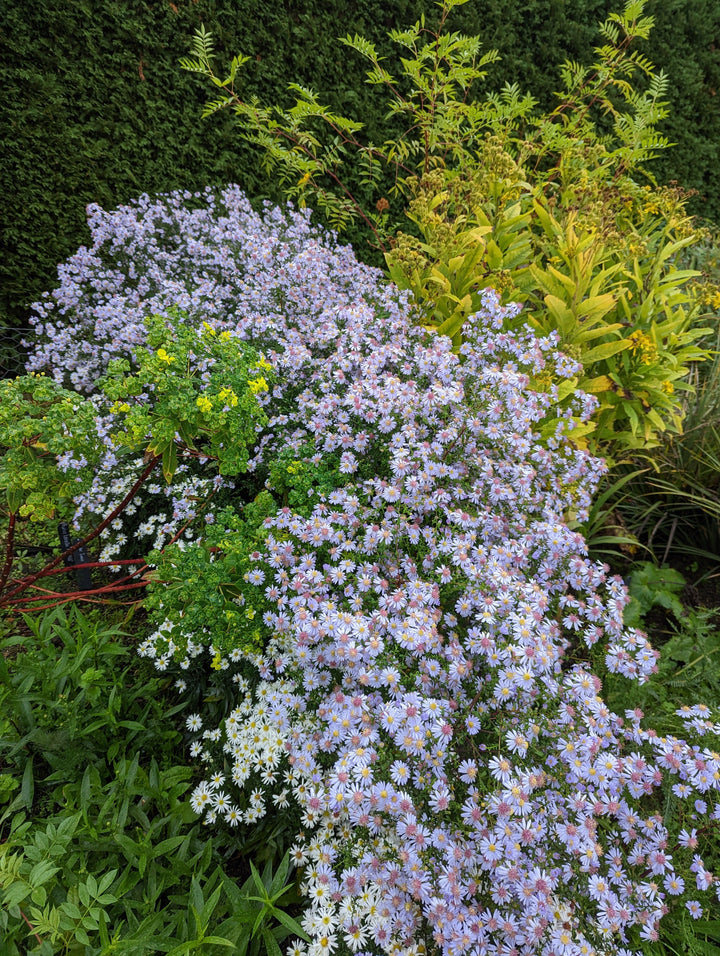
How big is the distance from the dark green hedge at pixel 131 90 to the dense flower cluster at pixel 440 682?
3.00m

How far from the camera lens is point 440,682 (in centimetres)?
154

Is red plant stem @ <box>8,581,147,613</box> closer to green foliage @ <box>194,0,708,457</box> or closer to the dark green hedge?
green foliage @ <box>194,0,708,457</box>

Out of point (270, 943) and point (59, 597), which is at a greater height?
point (59, 597)

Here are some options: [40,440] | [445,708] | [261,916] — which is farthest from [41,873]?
[40,440]

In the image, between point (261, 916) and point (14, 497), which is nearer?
point (261, 916)

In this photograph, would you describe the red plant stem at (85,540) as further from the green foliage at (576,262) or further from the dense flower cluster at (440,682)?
the green foliage at (576,262)

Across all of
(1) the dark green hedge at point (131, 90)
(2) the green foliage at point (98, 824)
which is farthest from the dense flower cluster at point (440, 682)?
(1) the dark green hedge at point (131, 90)

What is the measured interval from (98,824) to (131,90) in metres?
5.04

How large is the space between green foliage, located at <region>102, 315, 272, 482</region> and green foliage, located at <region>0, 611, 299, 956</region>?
2.97ft

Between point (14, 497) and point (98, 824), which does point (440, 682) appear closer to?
point (98, 824)

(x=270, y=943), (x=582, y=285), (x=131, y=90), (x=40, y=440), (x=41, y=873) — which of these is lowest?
(x=270, y=943)

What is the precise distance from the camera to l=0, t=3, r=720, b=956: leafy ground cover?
135 cm

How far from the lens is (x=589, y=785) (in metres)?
1.40

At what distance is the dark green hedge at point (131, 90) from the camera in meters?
4.04
